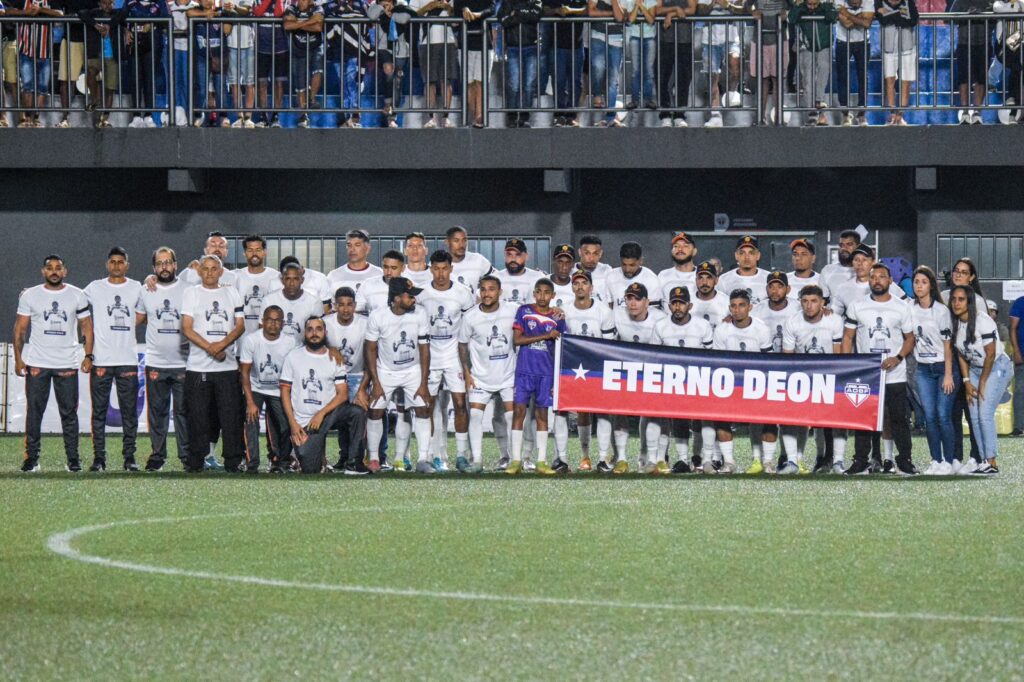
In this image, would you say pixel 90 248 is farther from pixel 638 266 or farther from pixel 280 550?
pixel 280 550

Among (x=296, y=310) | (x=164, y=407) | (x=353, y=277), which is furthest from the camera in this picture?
(x=353, y=277)

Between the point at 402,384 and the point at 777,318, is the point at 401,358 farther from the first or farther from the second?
the point at 777,318

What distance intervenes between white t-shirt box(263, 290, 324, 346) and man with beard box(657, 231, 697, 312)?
3.01 metres

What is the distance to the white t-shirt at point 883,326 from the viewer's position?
14.9 meters

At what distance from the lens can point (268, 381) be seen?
15227mm

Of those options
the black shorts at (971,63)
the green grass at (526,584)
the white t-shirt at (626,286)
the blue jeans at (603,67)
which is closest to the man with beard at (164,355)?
the green grass at (526,584)

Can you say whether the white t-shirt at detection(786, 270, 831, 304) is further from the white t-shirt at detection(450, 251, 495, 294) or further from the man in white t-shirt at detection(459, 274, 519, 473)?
the white t-shirt at detection(450, 251, 495, 294)

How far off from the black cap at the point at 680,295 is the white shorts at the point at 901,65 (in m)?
7.00

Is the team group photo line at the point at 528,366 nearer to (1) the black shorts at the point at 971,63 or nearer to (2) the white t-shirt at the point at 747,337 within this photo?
(2) the white t-shirt at the point at 747,337

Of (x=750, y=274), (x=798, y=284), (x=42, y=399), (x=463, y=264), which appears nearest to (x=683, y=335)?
(x=750, y=274)

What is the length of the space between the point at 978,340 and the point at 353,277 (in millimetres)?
5507

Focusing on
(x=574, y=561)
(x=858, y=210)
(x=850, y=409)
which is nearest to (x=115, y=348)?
(x=850, y=409)

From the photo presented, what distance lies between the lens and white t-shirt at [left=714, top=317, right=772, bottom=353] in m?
15.3

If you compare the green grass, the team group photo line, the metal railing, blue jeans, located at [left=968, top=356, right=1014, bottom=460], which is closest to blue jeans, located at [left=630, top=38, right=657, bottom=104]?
the metal railing
